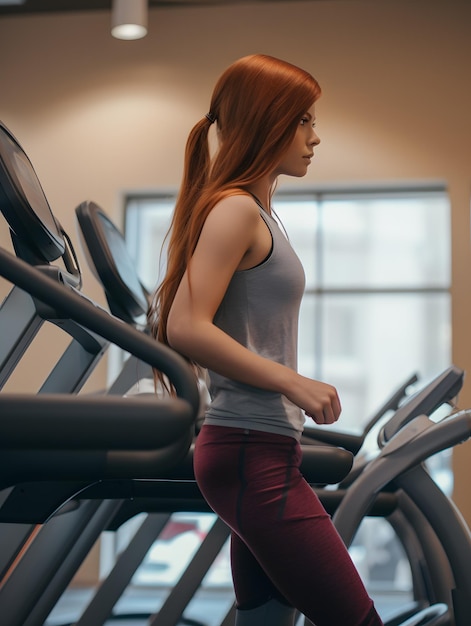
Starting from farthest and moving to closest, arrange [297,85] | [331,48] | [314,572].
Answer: [331,48] → [297,85] → [314,572]

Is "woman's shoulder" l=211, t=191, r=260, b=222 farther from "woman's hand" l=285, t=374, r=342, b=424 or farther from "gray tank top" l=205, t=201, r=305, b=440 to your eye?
"woman's hand" l=285, t=374, r=342, b=424

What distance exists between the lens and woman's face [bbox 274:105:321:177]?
46.9 inches

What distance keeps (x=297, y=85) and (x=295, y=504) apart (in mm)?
560

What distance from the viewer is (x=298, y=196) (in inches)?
229

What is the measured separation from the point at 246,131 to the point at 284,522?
1.71ft

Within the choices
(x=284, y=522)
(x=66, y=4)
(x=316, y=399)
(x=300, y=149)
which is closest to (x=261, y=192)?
(x=300, y=149)

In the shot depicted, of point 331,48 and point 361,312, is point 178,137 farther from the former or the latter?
point 361,312

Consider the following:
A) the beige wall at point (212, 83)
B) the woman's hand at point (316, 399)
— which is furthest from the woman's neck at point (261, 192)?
the beige wall at point (212, 83)

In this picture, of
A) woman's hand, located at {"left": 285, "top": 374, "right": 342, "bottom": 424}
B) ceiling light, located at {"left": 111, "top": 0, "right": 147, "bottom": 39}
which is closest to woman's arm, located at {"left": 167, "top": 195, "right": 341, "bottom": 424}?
woman's hand, located at {"left": 285, "top": 374, "right": 342, "bottom": 424}

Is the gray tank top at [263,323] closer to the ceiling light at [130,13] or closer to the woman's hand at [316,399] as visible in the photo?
the woman's hand at [316,399]

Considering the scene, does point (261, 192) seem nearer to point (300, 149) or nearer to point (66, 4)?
point (300, 149)

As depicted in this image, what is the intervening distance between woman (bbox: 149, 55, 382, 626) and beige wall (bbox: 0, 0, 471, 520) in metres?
4.35

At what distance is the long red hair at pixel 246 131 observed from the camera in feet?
3.79

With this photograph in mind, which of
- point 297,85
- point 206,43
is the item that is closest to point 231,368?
point 297,85
